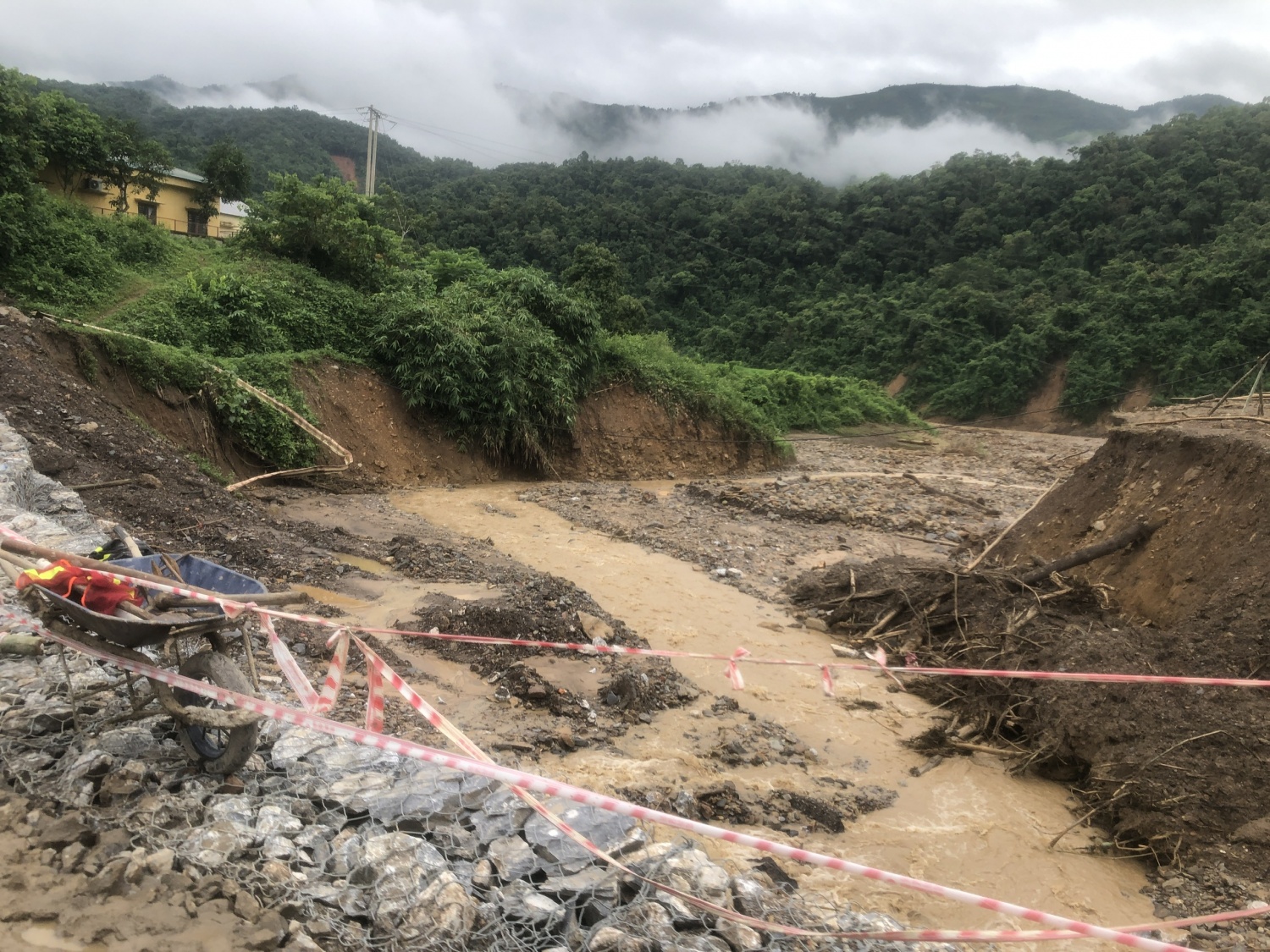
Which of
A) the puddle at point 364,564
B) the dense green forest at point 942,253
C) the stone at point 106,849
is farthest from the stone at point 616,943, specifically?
the dense green forest at point 942,253

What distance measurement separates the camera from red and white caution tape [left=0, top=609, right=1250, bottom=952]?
2436mm

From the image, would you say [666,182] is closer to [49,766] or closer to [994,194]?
[994,194]

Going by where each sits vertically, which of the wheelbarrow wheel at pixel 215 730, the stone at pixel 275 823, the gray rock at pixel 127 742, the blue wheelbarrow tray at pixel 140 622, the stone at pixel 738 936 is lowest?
the stone at pixel 738 936

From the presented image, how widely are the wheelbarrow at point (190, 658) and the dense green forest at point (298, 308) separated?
10.0 metres

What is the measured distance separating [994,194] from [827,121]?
73.6 m

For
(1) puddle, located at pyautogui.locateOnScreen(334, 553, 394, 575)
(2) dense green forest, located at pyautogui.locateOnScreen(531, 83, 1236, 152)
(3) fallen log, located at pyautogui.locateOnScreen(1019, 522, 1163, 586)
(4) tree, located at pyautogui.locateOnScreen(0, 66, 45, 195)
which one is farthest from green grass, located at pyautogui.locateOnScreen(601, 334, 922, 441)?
(2) dense green forest, located at pyautogui.locateOnScreen(531, 83, 1236, 152)

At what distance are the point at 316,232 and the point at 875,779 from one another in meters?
16.5

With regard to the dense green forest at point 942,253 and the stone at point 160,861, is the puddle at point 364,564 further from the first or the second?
the dense green forest at point 942,253

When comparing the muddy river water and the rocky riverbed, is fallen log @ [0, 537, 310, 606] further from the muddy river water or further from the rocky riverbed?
the muddy river water

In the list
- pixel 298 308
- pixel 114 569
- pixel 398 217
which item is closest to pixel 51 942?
pixel 114 569

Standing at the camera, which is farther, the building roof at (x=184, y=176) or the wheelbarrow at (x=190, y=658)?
the building roof at (x=184, y=176)

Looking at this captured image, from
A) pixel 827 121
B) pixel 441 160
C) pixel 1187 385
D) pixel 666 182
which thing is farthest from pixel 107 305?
pixel 827 121

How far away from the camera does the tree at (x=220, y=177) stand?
2766 centimetres

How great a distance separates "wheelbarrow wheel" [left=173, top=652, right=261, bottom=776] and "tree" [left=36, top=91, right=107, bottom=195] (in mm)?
20815
